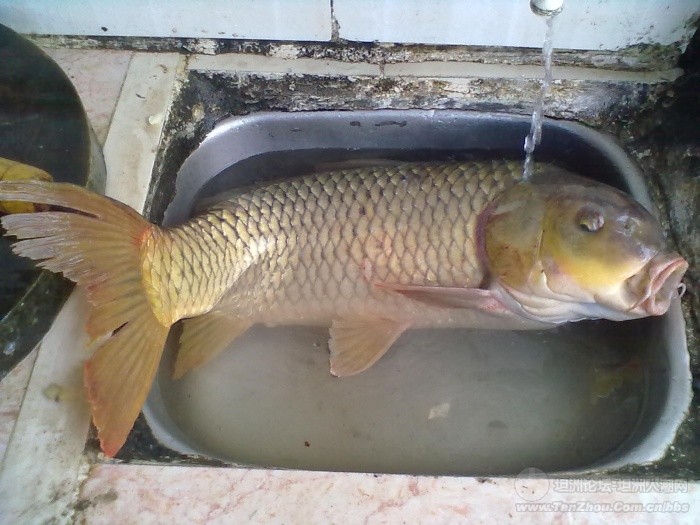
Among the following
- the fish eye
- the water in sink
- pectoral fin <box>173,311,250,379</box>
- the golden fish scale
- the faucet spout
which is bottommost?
the water in sink

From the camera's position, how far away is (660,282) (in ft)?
3.84

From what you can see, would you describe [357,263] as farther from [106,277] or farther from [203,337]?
[106,277]

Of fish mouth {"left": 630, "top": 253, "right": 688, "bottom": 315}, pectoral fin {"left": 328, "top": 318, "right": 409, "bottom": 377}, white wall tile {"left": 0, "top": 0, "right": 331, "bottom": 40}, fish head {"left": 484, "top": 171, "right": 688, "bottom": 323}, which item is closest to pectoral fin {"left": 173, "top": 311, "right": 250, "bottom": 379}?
pectoral fin {"left": 328, "top": 318, "right": 409, "bottom": 377}

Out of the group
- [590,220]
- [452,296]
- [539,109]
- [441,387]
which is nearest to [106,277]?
[452,296]

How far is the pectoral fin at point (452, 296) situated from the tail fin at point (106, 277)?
19.9 inches

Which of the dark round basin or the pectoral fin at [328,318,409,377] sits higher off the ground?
the dark round basin

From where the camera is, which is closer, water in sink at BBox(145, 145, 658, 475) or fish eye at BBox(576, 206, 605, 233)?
fish eye at BBox(576, 206, 605, 233)

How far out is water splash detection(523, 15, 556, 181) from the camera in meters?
1.45

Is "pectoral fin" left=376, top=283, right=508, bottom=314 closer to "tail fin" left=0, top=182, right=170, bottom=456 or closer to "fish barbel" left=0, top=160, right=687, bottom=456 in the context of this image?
"fish barbel" left=0, top=160, right=687, bottom=456

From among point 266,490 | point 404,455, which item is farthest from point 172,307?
point 404,455

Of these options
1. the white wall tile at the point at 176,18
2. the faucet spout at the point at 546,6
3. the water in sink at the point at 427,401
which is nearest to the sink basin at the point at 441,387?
the water in sink at the point at 427,401

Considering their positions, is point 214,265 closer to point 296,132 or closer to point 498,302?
point 296,132

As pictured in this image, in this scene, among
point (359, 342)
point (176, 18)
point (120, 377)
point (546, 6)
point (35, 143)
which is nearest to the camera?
point (120, 377)

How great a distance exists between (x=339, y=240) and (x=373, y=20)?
0.56 metres
